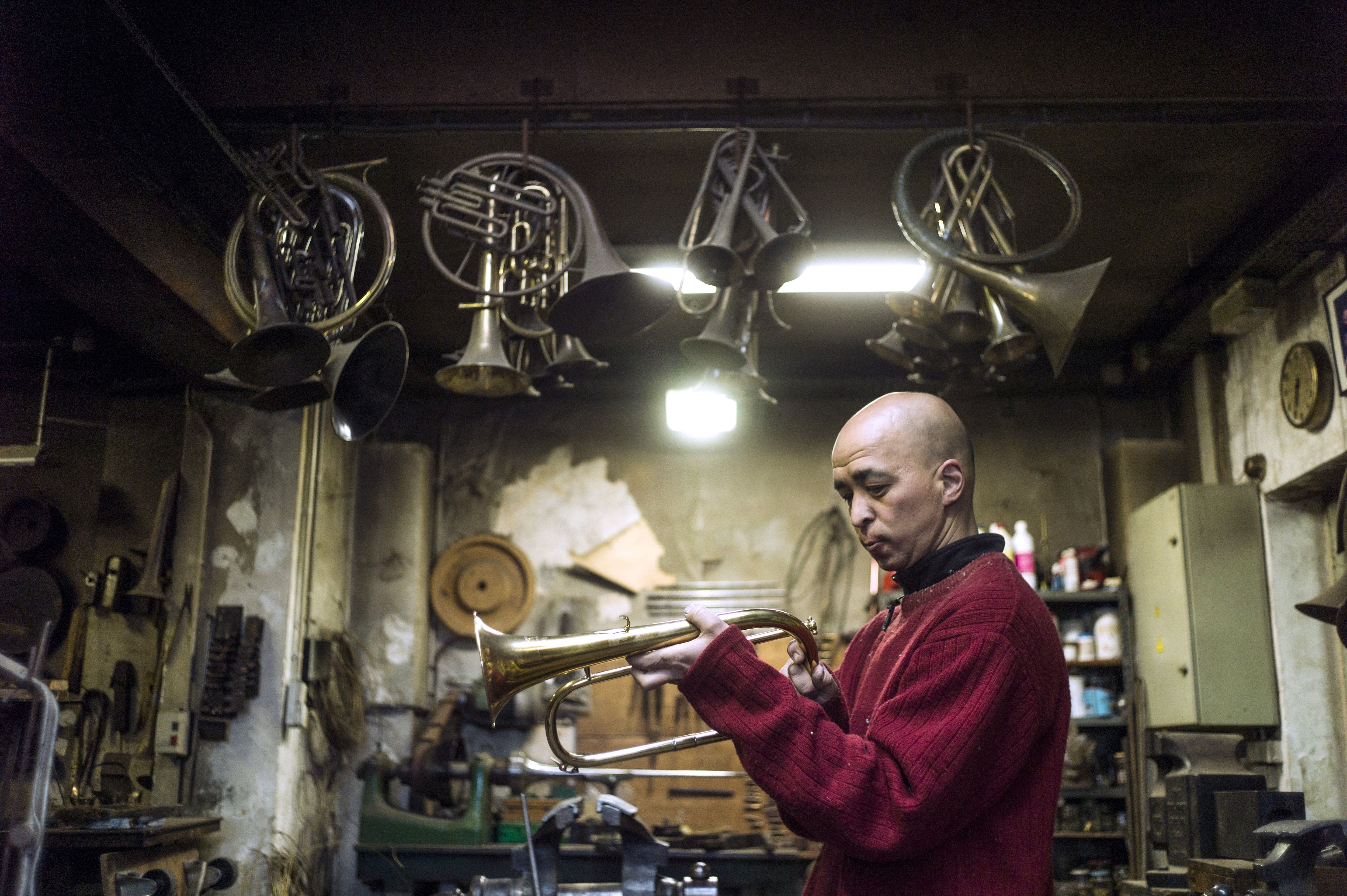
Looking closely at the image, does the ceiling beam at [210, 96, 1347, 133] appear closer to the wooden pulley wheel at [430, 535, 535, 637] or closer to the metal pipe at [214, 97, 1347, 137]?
the metal pipe at [214, 97, 1347, 137]

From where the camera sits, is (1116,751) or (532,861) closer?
(532,861)

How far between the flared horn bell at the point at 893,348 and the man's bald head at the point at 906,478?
10.2 ft

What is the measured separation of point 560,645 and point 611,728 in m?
4.63

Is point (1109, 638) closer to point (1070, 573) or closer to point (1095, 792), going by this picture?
point (1070, 573)

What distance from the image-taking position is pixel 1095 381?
23.1 feet

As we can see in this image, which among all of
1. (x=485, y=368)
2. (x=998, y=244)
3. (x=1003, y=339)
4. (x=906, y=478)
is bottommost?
Answer: (x=906, y=478)

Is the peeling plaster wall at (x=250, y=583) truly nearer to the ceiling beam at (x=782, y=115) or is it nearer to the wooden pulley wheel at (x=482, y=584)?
the wooden pulley wheel at (x=482, y=584)

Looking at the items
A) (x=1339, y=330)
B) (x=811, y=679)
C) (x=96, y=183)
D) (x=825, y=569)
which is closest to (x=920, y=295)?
(x=1339, y=330)

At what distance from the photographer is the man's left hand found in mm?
1858

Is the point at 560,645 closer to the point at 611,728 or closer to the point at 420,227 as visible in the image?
the point at 420,227

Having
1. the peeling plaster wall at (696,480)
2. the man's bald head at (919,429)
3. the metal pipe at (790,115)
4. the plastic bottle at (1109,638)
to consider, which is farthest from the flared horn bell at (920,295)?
the man's bald head at (919,429)

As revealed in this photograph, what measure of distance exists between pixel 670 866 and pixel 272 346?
310 cm

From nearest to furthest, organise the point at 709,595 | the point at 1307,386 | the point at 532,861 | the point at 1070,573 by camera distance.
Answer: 1. the point at 532,861
2. the point at 1307,386
3. the point at 1070,573
4. the point at 709,595

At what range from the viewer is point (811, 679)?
2189 mm
